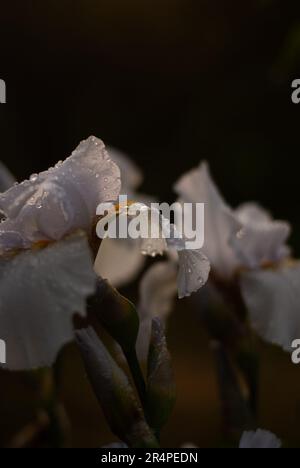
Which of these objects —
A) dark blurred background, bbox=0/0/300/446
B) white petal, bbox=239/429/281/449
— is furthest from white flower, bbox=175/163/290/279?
dark blurred background, bbox=0/0/300/446

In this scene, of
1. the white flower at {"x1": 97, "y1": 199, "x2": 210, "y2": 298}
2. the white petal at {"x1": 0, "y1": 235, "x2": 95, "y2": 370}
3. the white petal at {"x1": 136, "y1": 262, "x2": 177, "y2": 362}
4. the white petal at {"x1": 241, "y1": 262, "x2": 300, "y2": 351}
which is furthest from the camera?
the white petal at {"x1": 136, "y1": 262, "x2": 177, "y2": 362}

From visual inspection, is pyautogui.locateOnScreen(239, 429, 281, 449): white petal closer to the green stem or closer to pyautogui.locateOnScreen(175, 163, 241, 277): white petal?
the green stem

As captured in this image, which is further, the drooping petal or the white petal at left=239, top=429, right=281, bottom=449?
the drooping petal

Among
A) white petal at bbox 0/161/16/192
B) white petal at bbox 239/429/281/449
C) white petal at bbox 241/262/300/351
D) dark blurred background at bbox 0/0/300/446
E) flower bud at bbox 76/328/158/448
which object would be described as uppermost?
dark blurred background at bbox 0/0/300/446

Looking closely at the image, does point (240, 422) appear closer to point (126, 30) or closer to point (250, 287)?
point (250, 287)

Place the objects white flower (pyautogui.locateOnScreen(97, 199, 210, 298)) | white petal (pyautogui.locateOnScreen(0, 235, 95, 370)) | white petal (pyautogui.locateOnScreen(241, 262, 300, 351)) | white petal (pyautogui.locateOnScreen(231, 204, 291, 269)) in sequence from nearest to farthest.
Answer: white petal (pyautogui.locateOnScreen(0, 235, 95, 370)), white flower (pyautogui.locateOnScreen(97, 199, 210, 298)), white petal (pyautogui.locateOnScreen(241, 262, 300, 351)), white petal (pyautogui.locateOnScreen(231, 204, 291, 269))

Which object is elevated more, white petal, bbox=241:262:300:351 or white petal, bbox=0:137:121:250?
white petal, bbox=0:137:121:250

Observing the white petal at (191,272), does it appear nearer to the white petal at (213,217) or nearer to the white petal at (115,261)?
the white petal at (213,217)
